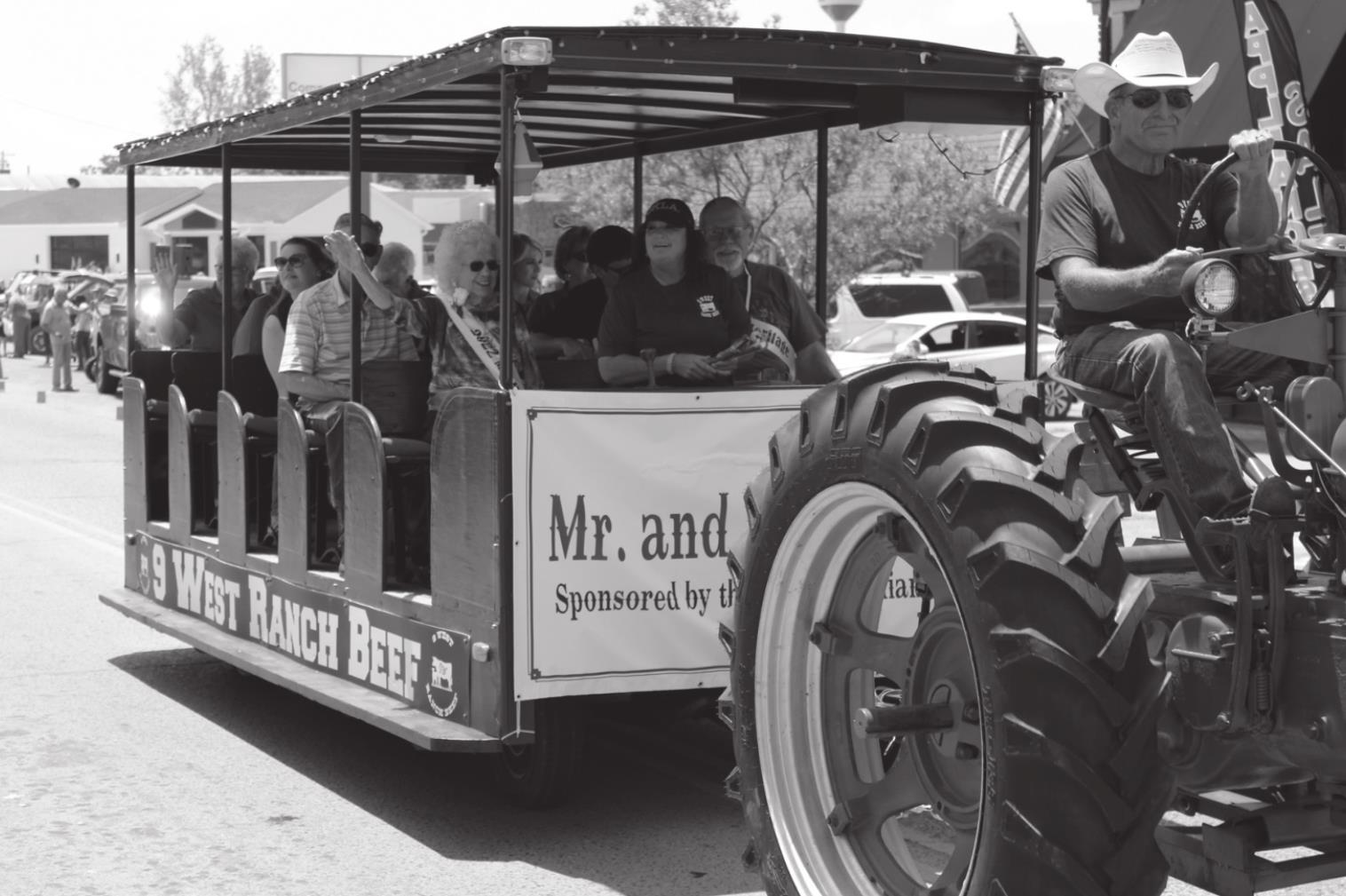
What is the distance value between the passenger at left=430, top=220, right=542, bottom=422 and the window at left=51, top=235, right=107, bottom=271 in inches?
3176

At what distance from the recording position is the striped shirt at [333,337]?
798 cm

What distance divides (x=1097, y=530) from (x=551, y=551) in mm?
2639

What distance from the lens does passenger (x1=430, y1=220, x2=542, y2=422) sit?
7.33 m

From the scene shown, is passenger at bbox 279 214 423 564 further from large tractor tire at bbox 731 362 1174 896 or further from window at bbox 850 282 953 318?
window at bbox 850 282 953 318

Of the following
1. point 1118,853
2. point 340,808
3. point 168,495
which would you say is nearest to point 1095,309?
point 1118,853

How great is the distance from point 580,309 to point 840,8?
9.80 metres

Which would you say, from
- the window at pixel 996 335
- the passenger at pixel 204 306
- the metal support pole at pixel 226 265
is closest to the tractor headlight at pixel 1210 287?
the metal support pole at pixel 226 265

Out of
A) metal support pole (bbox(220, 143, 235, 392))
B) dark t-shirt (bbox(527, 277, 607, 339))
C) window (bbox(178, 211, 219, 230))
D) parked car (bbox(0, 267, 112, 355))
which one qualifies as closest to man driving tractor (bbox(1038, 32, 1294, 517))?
dark t-shirt (bbox(527, 277, 607, 339))

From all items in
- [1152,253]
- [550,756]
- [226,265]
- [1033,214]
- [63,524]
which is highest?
[1033,214]

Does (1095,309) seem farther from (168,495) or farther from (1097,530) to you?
(168,495)

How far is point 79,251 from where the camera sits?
85688 millimetres

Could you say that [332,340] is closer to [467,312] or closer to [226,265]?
[467,312]

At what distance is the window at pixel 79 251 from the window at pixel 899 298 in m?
61.1

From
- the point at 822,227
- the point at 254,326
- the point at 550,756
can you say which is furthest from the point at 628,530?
the point at 254,326
